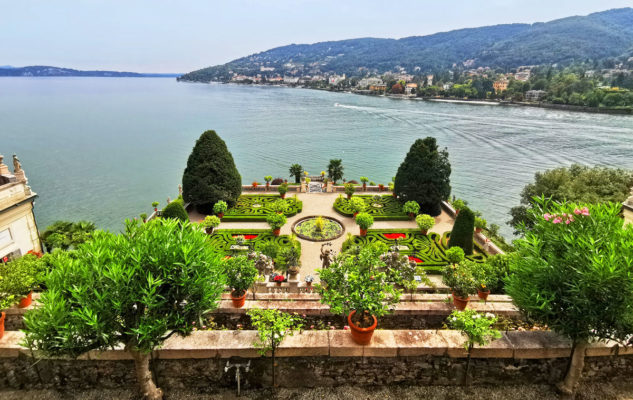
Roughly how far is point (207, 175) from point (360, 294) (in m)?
24.5

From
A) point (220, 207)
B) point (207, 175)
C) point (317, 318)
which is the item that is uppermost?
point (207, 175)

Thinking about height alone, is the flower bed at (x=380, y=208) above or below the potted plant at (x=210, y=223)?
below

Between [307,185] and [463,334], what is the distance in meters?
30.6

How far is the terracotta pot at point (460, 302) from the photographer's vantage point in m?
10.9

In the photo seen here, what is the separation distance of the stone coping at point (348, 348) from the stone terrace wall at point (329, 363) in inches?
0.9

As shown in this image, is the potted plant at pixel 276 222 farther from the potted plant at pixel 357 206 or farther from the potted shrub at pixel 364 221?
the potted plant at pixel 357 206

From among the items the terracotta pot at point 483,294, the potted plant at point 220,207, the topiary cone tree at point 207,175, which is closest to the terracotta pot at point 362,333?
the terracotta pot at point 483,294

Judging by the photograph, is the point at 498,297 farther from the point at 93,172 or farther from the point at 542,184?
the point at 93,172

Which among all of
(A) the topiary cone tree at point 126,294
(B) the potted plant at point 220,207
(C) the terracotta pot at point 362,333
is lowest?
(B) the potted plant at point 220,207

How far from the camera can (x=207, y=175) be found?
29.5 meters

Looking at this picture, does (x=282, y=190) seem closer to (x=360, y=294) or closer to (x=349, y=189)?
(x=349, y=189)

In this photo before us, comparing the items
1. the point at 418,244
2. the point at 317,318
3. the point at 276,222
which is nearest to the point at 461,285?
the point at 317,318

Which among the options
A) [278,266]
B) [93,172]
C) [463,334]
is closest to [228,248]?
[278,266]

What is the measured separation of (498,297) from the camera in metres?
12.1
